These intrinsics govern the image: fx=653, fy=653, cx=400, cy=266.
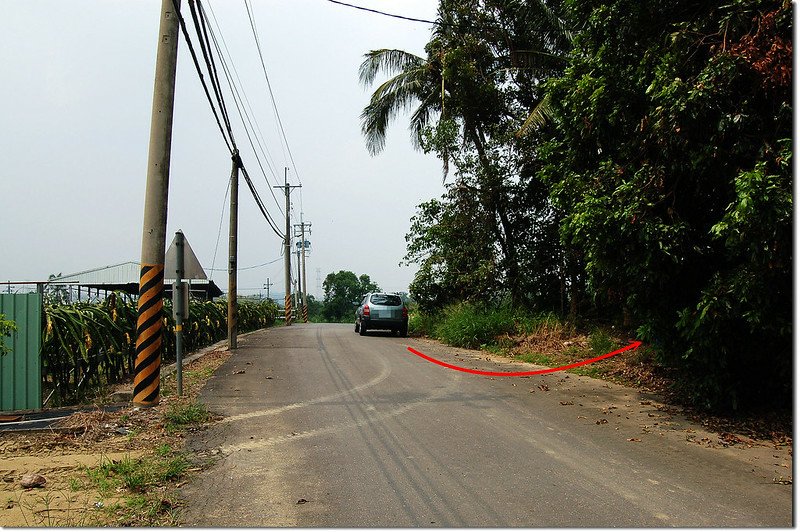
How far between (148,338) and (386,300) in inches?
564

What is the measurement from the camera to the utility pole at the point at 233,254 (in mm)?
17297

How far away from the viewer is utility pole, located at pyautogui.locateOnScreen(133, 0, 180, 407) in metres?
8.96

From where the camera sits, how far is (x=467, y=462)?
20.0 feet

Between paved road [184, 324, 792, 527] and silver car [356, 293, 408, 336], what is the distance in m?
11.8

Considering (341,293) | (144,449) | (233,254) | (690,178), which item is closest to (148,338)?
(144,449)

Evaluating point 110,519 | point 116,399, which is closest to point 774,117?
point 110,519

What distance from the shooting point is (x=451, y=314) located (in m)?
20.8

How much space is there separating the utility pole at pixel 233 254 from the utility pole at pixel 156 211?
26.4ft

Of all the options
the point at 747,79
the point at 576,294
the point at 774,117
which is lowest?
the point at 576,294

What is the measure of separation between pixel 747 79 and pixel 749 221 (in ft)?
5.77

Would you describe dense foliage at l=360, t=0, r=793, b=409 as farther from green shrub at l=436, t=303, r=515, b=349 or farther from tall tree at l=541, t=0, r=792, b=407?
green shrub at l=436, t=303, r=515, b=349

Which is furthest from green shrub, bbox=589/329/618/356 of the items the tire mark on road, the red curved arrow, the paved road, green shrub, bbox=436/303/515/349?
the tire mark on road

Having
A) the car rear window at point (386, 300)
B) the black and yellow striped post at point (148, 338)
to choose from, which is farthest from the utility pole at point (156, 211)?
the car rear window at point (386, 300)

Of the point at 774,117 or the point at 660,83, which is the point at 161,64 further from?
the point at 774,117
